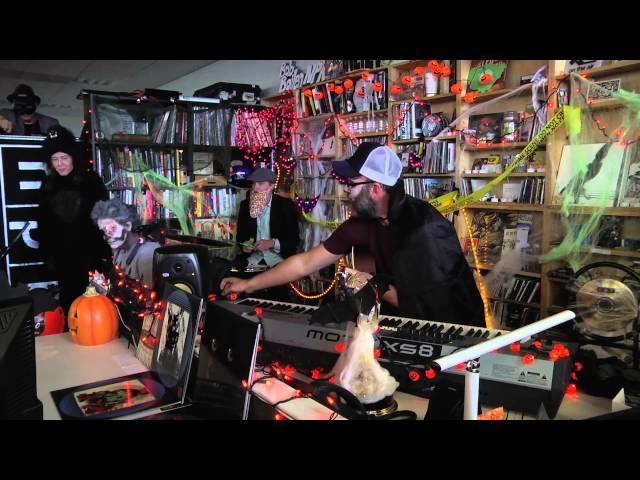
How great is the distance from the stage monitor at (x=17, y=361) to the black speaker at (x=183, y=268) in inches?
23.5

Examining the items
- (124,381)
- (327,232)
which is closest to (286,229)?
(327,232)

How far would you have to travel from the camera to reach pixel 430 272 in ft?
6.91

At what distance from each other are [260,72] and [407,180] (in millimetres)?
2726

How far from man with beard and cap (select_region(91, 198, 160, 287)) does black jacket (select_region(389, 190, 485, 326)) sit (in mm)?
1222

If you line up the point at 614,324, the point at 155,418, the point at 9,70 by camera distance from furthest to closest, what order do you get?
the point at 9,70 < the point at 614,324 < the point at 155,418

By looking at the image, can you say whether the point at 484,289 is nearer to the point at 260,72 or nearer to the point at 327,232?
the point at 327,232

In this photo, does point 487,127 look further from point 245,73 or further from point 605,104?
point 245,73

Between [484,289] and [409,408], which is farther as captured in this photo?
[484,289]

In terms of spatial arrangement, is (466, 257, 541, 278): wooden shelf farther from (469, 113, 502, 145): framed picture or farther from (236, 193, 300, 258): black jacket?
(236, 193, 300, 258): black jacket

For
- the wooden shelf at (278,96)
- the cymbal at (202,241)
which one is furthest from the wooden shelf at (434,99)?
the cymbal at (202,241)

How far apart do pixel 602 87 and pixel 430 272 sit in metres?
2.22

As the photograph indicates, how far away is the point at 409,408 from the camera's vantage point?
4.54ft

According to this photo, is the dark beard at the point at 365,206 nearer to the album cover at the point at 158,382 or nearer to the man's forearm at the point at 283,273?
the man's forearm at the point at 283,273

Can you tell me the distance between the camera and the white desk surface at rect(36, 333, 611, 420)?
1.21 meters
